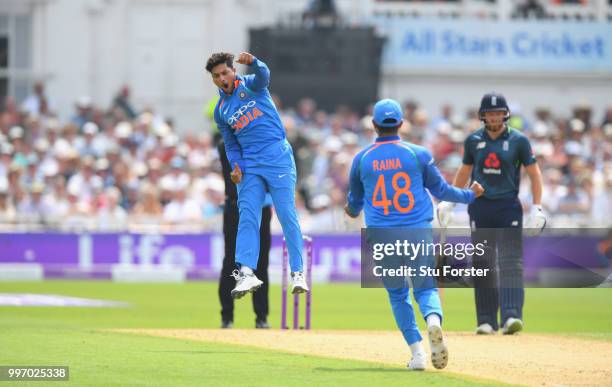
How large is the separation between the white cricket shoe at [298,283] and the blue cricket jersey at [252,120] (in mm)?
1048

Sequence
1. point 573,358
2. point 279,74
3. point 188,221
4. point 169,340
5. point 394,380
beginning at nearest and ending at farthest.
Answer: point 394,380, point 573,358, point 169,340, point 188,221, point 279,74

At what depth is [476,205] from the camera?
15.1 m

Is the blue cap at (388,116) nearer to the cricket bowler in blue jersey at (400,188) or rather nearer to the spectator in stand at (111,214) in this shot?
the cricket bowler in blue jersey at (400,188)

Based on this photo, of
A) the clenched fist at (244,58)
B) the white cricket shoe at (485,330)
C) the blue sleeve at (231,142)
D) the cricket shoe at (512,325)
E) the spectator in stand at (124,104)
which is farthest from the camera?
the spectator in stand at (124,104)

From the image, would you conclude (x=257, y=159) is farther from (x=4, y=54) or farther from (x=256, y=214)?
(x=4, y=54)

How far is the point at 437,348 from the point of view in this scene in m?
11.4

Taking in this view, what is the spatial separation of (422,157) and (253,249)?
2.06 m

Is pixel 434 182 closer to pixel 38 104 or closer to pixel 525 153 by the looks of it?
pixel 525 153

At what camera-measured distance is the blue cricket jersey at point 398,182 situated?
11.7 meters

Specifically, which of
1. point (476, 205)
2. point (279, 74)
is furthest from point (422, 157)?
point (279, 74)

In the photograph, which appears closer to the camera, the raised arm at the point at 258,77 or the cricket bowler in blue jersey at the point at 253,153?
the raised arm at the point at 258,77

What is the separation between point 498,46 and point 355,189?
2186 cm

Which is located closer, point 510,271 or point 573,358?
point 573,358

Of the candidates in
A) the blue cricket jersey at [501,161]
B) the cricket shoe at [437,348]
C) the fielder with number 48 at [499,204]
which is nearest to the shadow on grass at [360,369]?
the cricket shoe at [437,348]
